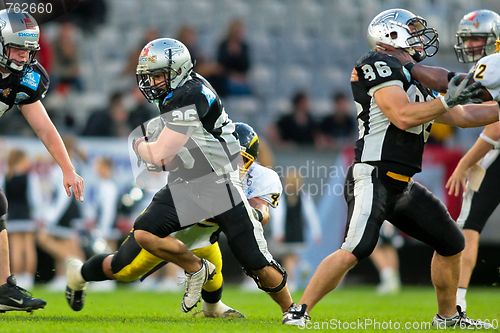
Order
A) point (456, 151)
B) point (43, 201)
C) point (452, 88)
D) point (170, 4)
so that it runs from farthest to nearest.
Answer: point (170, 4)
point (456, 151)
point (43, 201)
point (452, 88)

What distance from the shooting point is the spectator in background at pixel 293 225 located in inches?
465

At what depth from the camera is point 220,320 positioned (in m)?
6.52

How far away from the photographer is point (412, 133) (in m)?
5.93

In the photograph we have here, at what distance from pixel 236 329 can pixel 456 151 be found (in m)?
7.01

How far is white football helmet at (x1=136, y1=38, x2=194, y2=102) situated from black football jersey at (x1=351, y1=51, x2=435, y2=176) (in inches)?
42.8

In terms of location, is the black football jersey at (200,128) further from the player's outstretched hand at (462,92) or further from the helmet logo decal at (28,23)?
the player's outstretched hand at (462,92)

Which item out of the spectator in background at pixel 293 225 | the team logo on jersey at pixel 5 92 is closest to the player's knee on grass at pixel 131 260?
the team logo on jersey at pixel 5 92

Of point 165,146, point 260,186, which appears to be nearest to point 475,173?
point 260,186

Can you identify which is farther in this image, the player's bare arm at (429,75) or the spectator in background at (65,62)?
the spectator in background at (65,62)

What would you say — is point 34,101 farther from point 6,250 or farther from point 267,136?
point 267,136

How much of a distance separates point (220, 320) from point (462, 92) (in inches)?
88.3

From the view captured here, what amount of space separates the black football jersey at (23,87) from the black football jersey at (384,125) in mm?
2010

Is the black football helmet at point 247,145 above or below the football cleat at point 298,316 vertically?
above

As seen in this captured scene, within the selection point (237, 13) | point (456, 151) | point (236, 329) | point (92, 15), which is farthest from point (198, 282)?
point (237, 13)
